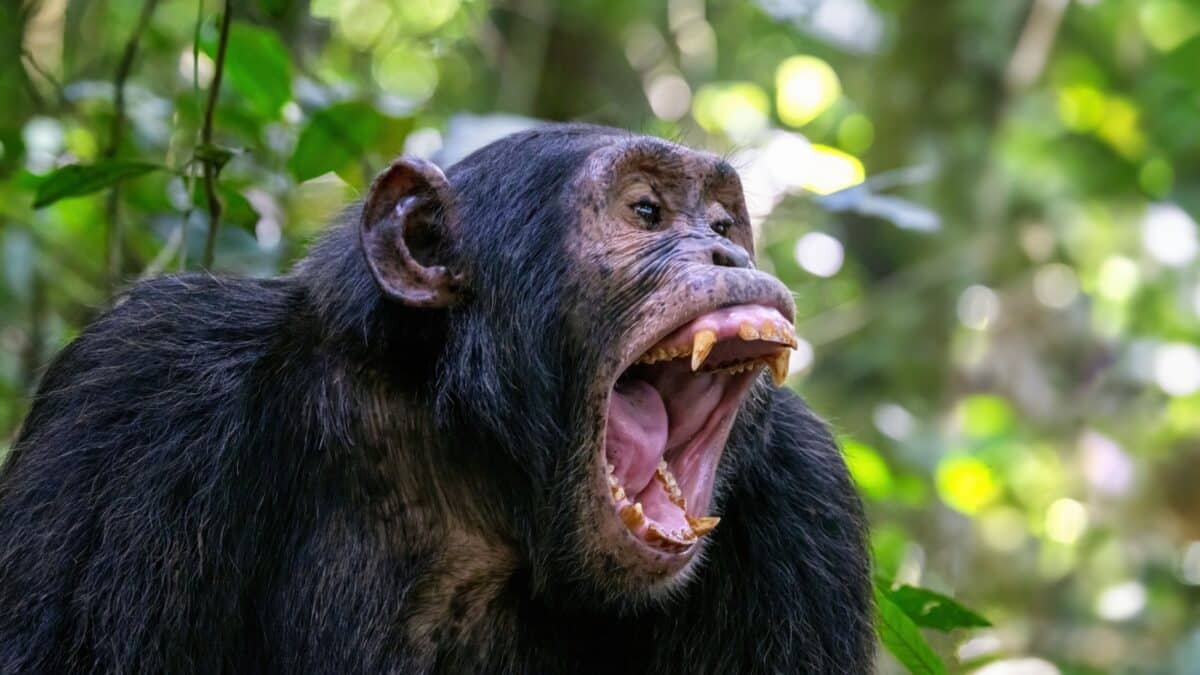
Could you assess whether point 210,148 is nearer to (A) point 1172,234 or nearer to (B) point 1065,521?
(A) point 1172,234

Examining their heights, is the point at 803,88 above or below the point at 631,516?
above

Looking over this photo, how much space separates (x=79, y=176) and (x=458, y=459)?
1576 mm

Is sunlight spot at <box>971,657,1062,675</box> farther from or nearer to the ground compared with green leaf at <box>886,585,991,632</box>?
nearer to the ground

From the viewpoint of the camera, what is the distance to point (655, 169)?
4141 millimetres

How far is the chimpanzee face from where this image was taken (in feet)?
12.2

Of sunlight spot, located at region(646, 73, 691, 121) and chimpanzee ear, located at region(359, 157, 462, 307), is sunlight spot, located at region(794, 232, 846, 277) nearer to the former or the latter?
chimpanzee ear, located at region(359, 157, 462, 307)

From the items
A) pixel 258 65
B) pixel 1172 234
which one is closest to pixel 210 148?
pixel 258 65

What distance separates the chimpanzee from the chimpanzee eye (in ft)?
0.05

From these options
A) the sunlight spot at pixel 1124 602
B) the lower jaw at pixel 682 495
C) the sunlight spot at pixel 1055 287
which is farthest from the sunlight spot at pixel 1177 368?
the lower jaw at pixel 682 495

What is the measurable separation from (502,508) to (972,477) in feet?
16.5

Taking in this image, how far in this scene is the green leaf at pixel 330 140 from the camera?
5238 millimetres

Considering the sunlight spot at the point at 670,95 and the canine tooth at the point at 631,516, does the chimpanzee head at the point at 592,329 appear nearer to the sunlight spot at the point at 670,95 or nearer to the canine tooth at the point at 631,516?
the canine tooth at the point at 631,516

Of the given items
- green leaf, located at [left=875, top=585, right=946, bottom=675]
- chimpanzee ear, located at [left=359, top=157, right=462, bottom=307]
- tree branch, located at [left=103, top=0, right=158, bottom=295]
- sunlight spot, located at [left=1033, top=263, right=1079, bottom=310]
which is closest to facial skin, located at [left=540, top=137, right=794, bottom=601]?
chimpanzee ear, located at [left=359, top=157, right=462, bottom=307]

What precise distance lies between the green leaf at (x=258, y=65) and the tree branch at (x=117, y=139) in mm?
257
